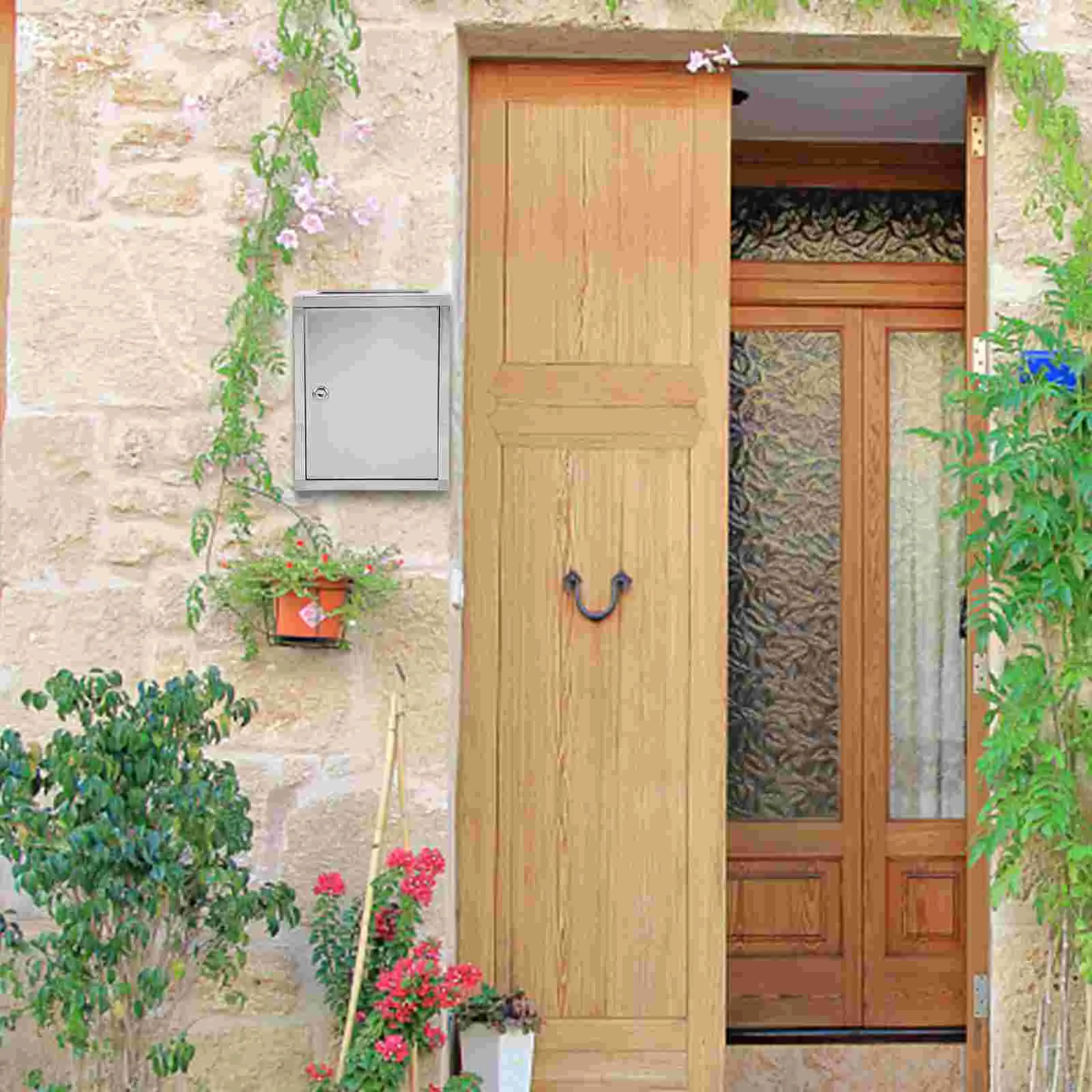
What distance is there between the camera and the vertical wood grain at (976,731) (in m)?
3.76

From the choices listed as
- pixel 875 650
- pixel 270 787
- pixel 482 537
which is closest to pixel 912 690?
pixel 875 650

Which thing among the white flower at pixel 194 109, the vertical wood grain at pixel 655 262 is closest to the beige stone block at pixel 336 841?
the vertical wood grain at pixel 655 262

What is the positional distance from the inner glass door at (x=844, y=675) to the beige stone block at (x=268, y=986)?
150 centimetres

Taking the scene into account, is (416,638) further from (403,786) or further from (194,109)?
Answer: (194,109)

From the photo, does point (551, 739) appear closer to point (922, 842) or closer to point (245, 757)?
point (245, 757)

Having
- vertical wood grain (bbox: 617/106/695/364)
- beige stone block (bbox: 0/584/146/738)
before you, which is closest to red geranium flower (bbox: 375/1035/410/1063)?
beige stone block (bbox: 0/584/146/738)

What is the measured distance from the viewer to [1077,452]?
11.3 feet

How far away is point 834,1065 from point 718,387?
185 cm

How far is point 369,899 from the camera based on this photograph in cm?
333

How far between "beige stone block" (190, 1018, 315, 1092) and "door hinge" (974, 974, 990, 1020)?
1489mm

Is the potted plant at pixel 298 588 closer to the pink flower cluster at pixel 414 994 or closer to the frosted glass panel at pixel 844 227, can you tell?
the pink flower cluster at pixel 414 994

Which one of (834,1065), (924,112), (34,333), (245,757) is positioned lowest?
(834,1065)

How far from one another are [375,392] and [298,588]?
18.9 inches

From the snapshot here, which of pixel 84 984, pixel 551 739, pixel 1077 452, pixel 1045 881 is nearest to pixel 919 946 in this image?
pixel 1045 881
